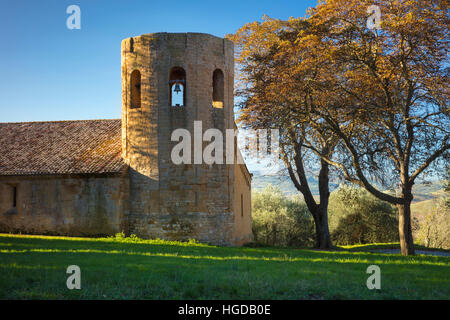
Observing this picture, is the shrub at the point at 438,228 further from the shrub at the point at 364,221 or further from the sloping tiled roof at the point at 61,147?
the sloping tiled roof at the point at 61,147

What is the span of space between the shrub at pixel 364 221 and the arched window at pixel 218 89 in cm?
1699

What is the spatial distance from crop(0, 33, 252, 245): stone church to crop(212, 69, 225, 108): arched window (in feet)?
0.16

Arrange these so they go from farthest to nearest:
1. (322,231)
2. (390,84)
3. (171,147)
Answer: (322,231) → (171,147) → (390,84)

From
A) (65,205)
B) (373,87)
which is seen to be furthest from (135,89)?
(373,87)

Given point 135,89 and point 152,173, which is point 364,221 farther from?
point 135,89

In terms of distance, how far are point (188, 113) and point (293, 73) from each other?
5081mm

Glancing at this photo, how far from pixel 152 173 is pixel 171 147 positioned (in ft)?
4.85

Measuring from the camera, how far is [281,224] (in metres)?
37.3

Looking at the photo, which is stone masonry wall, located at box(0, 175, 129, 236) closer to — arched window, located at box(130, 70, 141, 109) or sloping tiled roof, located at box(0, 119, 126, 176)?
sloping tiled roof, located at box(0, 119, 126, 176)

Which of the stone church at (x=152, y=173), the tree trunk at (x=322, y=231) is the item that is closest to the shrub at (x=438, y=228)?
the tree trunk at (x=322, y=231)

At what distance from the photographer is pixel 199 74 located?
65.4ft

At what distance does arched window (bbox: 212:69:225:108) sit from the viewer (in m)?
20.9

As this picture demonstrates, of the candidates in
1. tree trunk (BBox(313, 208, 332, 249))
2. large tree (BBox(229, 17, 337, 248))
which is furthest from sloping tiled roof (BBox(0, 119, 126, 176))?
tree trunk (BBox(313, 208, 332, 249))

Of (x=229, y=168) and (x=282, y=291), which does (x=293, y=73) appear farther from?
(x=282, y=291)
